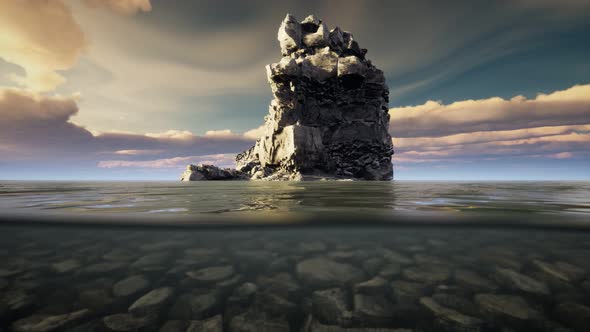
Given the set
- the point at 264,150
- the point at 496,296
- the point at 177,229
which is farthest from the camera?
the point at 264,150

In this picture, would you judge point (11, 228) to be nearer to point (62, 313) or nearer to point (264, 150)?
point (62, 313)

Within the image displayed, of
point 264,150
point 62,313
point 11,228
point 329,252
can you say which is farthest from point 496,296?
point 264,150

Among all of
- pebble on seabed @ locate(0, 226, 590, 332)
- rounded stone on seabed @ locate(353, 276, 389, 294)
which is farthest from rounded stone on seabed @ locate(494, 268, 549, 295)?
rounded stone on seabed @ locate(353, 276, 389, 294)

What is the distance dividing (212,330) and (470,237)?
13.6 feet

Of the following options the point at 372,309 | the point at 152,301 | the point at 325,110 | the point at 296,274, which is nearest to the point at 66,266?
the point at 152,301

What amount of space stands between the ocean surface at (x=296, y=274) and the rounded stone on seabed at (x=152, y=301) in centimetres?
1

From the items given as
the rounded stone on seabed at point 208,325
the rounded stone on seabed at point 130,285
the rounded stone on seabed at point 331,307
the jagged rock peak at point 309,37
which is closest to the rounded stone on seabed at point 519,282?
the rounded stone on seabed at point 331,307

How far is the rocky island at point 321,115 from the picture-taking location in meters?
62.5

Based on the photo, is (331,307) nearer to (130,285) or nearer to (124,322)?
(124,322)

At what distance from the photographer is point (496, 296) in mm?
2172

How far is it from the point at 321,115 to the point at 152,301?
7210cm

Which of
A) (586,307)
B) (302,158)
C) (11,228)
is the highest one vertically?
(302,158)

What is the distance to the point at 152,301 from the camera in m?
2.06

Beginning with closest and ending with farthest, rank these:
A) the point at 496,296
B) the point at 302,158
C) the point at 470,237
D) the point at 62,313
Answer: the point at 62,313, the point at 496,296, the point at 470,237, the point at 302,158
